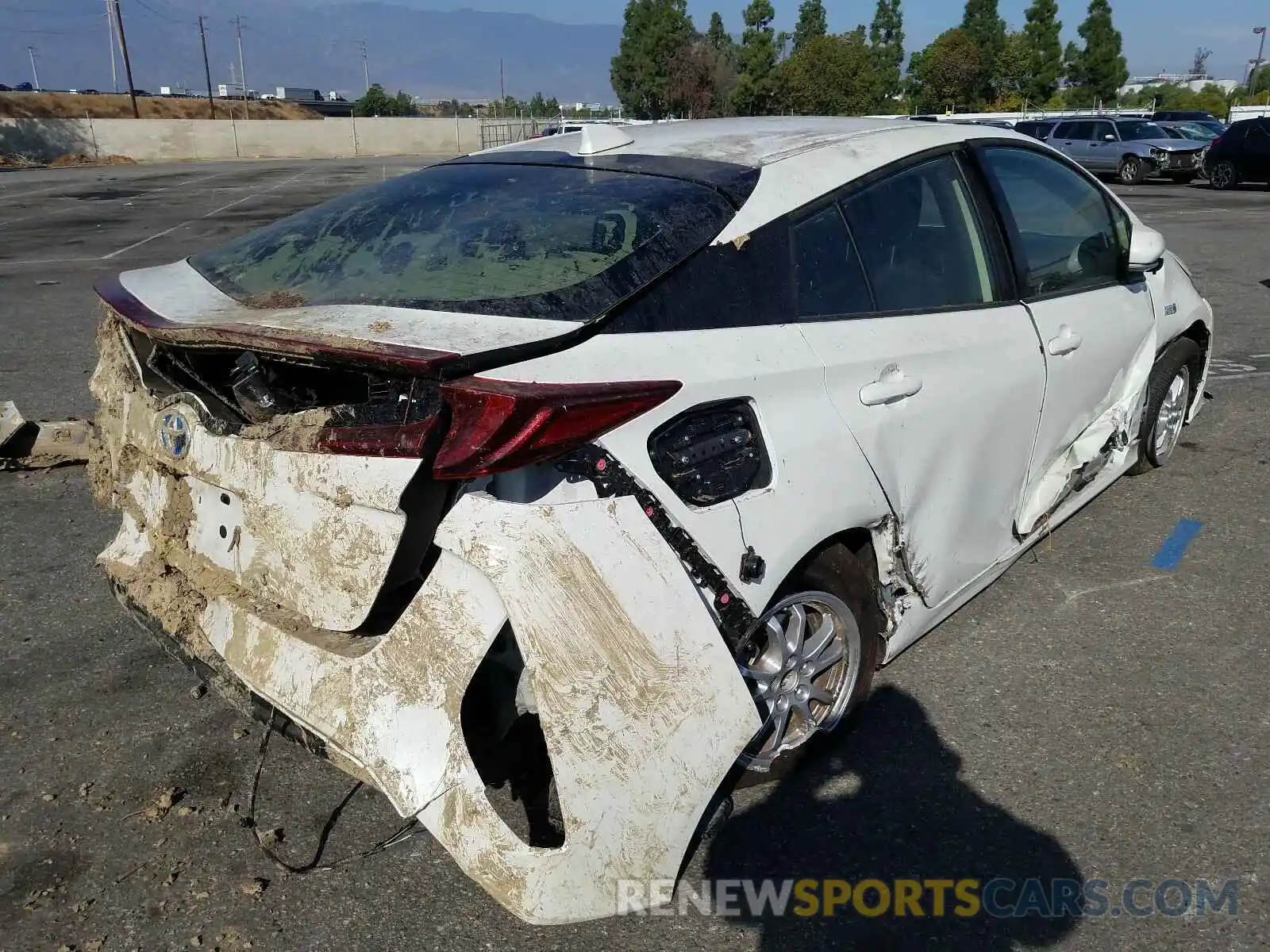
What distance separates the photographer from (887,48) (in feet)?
241

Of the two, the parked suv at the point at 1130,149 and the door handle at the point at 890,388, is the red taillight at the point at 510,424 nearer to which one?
the door handle at the point at 890,388

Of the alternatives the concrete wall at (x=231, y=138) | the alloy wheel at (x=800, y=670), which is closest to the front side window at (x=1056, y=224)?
the alloy wheel at (x=800, y=670)

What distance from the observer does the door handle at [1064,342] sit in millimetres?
3316

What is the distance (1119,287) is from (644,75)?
70172 mm

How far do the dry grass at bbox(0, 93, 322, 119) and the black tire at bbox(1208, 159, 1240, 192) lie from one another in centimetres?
5301

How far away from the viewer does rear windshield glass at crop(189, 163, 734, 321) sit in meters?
2.28

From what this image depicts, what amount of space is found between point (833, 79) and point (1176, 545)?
62223mm

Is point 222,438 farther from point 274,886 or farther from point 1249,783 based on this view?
point 1249,783

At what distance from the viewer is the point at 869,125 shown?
331 cm

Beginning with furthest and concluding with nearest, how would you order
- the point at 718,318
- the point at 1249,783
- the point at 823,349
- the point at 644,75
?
1. the point at 644,75
2. the point at 1249,783
3. the point at 823,349
4. the point at 718,318

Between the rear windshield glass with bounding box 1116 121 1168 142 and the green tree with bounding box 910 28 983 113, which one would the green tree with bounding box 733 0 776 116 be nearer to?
the green tree with bounding box 910 28 983 113

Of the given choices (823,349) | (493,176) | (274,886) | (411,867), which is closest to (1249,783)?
(823,349)

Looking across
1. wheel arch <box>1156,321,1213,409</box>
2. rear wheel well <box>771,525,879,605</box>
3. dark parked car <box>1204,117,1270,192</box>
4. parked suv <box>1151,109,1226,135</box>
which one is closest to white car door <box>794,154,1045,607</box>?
rear wheel well <box>771,525,879,605</box>

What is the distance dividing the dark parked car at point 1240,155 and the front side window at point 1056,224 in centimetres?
2109
